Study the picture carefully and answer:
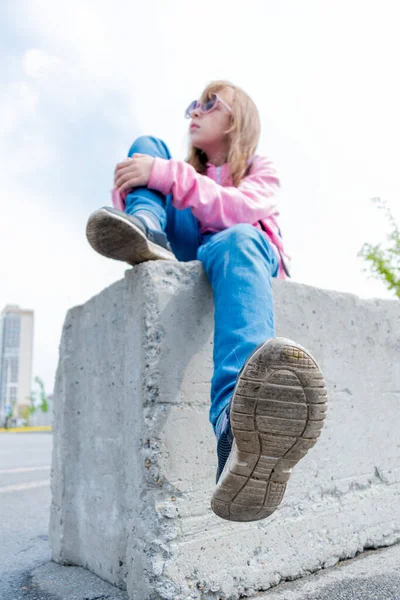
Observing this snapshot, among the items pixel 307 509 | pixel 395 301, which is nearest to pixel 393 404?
pixel 395 301

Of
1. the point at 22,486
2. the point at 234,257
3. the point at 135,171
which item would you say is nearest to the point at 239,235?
the point at 234,257

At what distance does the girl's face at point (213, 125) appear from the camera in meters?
2.03

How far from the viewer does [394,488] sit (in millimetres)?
1975

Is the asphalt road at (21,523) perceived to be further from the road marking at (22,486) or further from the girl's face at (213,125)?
the girl's face at (213,125)

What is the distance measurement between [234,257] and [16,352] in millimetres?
63654

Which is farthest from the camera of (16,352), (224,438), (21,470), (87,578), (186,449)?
(16,352)

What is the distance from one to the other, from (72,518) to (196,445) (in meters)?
0.64

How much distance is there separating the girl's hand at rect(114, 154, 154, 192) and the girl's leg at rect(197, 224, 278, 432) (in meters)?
0.32

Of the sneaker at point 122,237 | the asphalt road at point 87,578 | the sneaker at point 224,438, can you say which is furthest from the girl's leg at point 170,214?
the asphalt road at point 87,578

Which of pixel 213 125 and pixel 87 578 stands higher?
pixel 213 125

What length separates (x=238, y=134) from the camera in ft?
6.55

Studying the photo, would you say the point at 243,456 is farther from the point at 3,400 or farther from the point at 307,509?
the point at 3,400

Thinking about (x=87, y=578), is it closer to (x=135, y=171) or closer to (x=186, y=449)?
(x=186, y=449)

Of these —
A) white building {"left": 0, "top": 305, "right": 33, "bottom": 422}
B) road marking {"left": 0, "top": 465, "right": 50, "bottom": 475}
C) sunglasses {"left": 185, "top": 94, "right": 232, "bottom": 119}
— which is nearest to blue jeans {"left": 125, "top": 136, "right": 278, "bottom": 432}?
sunglasses {"left": 185, "top": 94, "right": 232, "bottom": 119}
